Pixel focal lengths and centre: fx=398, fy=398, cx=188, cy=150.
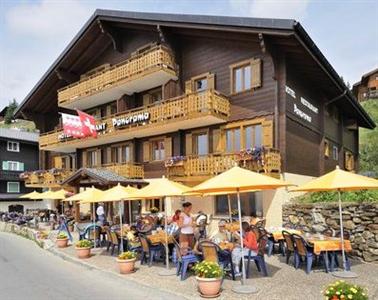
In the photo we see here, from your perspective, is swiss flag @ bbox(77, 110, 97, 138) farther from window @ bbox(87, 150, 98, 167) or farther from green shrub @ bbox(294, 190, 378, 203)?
green shrub @ bbox(294, 190, 378, 203)

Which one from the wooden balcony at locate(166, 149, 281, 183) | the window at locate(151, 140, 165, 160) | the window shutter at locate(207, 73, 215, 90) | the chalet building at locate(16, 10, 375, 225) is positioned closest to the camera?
the wooden balcony at locate(166, 149, 281, 183)

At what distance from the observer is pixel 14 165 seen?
45.5 metres

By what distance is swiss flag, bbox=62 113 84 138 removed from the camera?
24.7 meters

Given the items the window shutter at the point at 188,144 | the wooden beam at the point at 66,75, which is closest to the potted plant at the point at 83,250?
the window shutter at the point at 188,144

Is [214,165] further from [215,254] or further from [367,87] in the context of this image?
[367,87]

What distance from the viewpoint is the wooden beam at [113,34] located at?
24828 millimetres

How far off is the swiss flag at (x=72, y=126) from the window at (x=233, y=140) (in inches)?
396

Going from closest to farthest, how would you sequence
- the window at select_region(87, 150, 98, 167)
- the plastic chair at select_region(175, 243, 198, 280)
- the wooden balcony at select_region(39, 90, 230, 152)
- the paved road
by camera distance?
the paved road, the plastic chair at select_region(175, 243, 198, 280), the wooden balcony at select_region(39, 90, 230, 152), the window at select_region(87, 150, 98, 167)

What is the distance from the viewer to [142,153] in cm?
2467

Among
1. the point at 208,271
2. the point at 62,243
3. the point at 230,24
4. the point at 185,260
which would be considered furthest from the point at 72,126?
the point at 208,271

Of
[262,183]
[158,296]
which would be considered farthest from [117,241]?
[262,183]

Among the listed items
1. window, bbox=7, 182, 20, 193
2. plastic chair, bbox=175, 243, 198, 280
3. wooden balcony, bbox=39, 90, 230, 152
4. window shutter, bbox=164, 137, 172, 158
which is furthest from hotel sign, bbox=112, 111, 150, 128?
window, bbox=7, 182, 20, 193

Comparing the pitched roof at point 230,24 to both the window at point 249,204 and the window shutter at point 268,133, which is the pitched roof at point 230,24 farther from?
the window at point 249,204

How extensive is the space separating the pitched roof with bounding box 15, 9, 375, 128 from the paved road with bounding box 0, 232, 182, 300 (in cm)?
1161
